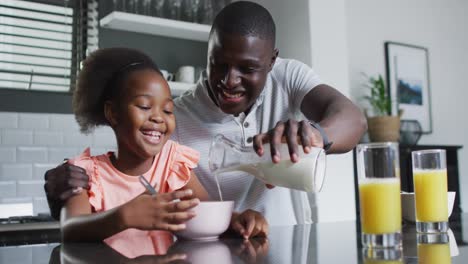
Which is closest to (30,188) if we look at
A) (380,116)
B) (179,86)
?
(179,86)

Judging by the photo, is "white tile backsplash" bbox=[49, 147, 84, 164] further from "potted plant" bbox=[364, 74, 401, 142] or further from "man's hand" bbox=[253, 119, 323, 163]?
"man's hand" bbox=[253, 119, 323, 163]

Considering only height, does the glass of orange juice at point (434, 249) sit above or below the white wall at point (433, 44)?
below

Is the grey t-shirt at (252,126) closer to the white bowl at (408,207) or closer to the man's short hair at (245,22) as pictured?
the man's short hair at (245,22)

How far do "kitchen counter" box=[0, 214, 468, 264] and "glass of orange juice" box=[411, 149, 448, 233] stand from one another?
0.04m

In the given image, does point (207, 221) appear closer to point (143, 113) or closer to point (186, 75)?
point (143, 113)

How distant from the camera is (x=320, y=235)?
4.16 ft

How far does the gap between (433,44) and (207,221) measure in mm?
4802

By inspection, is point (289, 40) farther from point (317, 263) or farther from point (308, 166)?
point (317, 263)

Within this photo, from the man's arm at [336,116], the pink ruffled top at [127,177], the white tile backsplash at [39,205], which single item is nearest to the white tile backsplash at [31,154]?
the white tile backsplash at [39,205]

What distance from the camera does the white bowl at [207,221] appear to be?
116 centimetres

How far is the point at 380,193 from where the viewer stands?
956 millimetres

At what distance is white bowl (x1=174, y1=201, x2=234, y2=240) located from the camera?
1.16 m

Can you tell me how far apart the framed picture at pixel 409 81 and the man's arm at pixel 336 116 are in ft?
10.9

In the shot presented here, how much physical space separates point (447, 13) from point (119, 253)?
17.7ft
